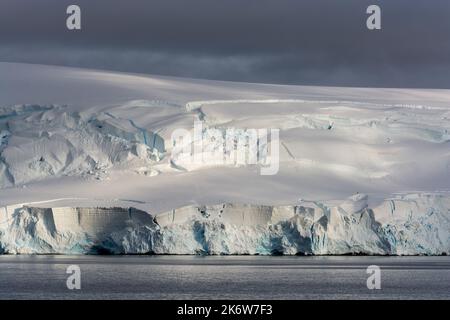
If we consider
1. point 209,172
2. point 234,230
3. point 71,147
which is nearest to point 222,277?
point 234,230

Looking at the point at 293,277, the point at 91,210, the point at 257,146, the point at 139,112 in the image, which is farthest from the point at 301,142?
the point at 293,277

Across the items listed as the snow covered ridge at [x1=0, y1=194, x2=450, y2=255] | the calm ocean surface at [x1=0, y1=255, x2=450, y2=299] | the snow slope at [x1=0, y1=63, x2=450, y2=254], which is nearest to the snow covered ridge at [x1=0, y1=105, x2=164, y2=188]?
the snow slope at [x1=0, y1=63, x2=450, y2=254]

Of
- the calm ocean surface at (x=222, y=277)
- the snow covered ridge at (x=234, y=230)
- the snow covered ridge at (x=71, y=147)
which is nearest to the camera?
the calm ocean surface at (x=222, y=277)

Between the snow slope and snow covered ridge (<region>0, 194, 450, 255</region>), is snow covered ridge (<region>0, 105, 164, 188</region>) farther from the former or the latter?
snow covered ridge (<region>0, 194, 450, 255</region>)

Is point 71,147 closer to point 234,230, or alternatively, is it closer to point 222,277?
point 234,230

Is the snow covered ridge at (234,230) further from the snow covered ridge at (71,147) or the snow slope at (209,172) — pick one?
the snow covered ridge at (71,147)

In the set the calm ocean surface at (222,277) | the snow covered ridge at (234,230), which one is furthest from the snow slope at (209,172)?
the calm ocean surface at (222,277)
